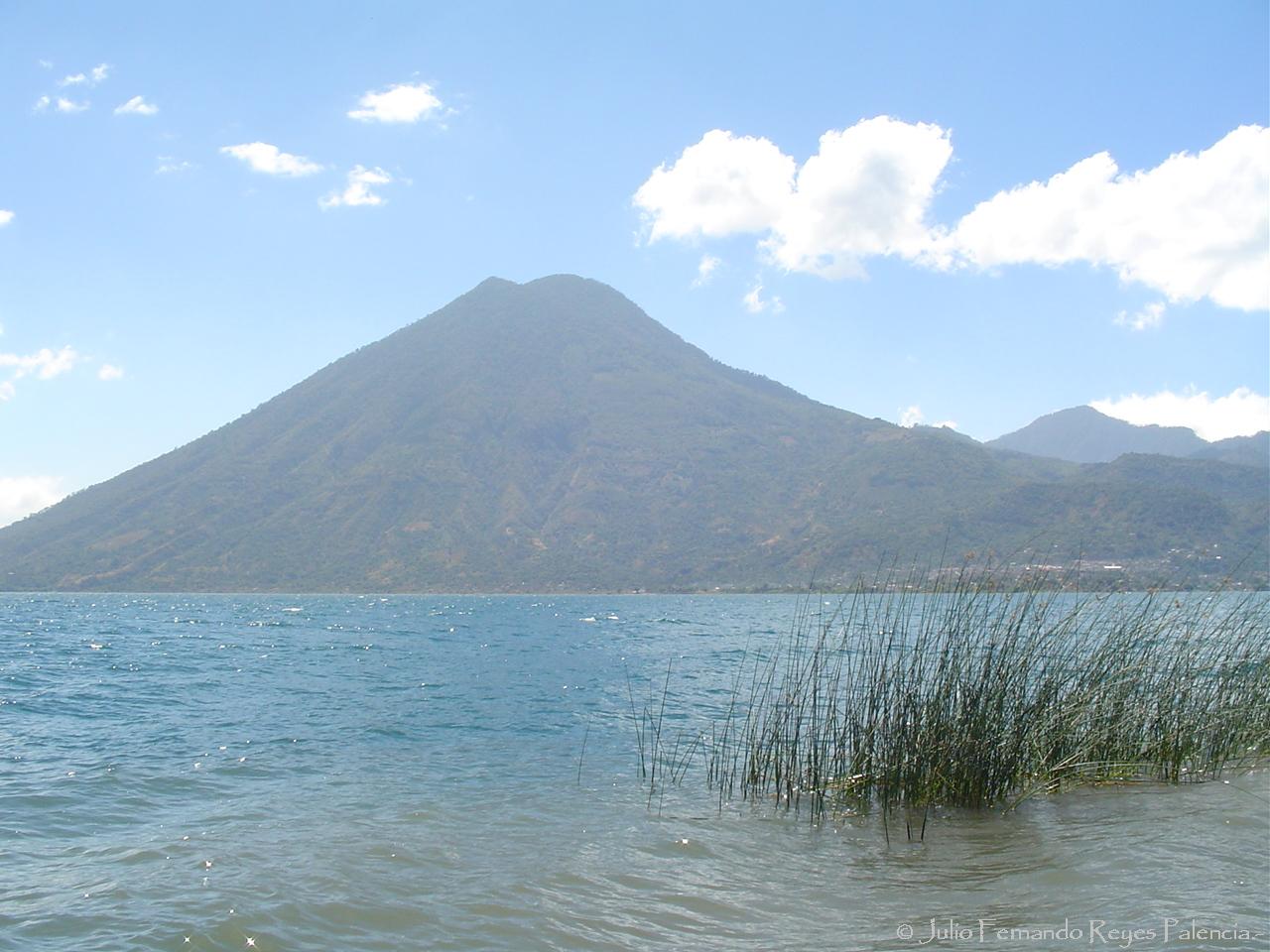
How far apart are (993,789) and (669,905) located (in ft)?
13.1

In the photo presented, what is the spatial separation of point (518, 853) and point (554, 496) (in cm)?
15337

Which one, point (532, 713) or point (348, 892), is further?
point (532, 713)

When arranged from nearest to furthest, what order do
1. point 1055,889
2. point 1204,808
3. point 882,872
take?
point 1055,889 < point 882,872 < point 1204,808

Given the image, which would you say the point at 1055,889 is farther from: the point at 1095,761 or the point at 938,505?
the point at 938,505

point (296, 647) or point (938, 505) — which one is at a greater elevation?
point (938, 505)

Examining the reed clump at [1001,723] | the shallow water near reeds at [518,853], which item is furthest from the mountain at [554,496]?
the shallow water near reeds at [518,853]

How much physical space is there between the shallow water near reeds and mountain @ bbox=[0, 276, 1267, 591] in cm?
8103

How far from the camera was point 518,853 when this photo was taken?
28.3ft

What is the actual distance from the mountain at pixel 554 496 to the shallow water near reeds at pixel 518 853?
81.0 meters

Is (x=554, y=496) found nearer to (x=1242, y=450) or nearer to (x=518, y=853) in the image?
(x=1242, y=450)

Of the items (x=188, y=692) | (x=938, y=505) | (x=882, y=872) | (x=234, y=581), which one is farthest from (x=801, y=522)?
(x=882, y=872)

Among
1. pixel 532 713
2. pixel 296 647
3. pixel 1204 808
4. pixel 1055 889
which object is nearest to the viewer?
pixel 1055 889

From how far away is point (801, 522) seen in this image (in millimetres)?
131625

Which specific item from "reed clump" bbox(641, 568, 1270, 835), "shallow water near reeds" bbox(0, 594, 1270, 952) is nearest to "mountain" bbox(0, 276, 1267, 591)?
"reed clump" bbox(641, 568, 1270, 835)
